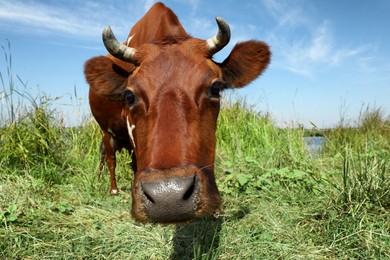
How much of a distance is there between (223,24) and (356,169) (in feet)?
6.04

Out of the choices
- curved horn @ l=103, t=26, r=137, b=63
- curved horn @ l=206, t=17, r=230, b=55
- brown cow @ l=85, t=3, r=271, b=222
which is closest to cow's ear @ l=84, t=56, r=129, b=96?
brown cow @ l=85, t=3, r=271, b=222

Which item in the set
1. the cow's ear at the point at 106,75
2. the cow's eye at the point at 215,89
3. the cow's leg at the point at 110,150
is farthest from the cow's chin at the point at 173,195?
the cow's leg at the point at 110,150

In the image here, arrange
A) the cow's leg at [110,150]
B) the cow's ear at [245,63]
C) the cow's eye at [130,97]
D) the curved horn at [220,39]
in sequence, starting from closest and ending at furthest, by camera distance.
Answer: the cow's eye at [130,97] → the curved horn at [220,39] → the cow's ear at [245,63] → the cow's leg at [110,150]

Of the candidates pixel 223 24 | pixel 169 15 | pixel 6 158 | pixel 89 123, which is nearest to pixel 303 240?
pixel 223 24

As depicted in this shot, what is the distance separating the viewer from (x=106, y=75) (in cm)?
344

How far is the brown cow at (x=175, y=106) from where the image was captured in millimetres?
1971

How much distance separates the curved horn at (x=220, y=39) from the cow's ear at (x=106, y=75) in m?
0.95

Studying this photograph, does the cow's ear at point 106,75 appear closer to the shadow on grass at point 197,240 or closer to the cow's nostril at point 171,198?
the shadow on grass at point 197,240

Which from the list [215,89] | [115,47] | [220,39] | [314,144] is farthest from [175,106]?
[314,144]

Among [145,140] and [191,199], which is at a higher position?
[145,140]

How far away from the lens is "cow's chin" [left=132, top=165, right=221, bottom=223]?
6.28 ft

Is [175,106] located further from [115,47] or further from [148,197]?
[115,47]

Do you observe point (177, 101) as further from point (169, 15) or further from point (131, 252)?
point (169, 15)

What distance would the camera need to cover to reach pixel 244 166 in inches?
192
